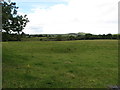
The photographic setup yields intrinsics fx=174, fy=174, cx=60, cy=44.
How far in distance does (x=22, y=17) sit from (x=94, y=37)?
73.3 meters

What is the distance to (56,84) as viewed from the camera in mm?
10422

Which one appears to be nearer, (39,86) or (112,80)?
(39,86)

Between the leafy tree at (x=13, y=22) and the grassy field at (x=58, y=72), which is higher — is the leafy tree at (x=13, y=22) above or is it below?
above

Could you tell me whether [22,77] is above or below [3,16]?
below

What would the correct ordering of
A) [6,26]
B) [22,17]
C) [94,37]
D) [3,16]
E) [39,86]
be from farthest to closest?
[94,37] → [22,17] → [6,26] → [3,16] → [39,86]

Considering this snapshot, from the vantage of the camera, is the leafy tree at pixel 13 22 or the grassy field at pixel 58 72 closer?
the grassy field at pixel 58 72

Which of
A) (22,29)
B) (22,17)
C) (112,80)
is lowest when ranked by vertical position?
(112,80)

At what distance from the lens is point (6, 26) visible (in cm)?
1681

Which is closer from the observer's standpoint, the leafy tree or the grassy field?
the grassy field

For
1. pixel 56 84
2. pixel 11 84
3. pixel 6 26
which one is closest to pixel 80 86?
pixel 56 84

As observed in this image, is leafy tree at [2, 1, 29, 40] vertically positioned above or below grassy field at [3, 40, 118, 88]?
above

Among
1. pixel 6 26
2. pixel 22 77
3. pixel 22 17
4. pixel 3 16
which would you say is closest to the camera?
pixel 22 77

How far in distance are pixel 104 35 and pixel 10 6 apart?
254 feet

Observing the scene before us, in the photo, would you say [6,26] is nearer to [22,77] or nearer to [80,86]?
[22,77]
